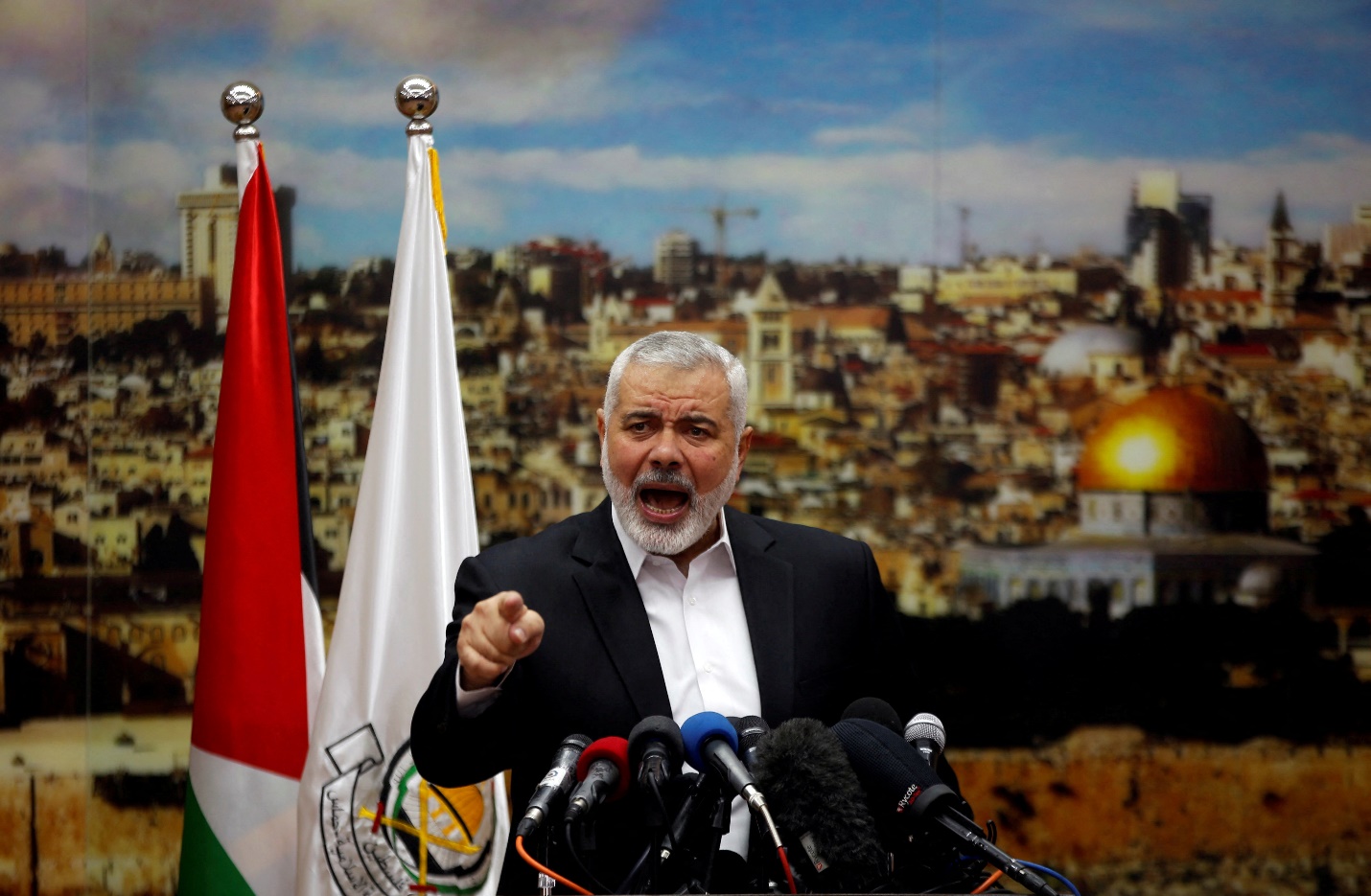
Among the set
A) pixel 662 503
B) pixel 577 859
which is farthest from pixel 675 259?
pixel 577 859

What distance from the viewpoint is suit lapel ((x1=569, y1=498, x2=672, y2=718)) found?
238 centimetres

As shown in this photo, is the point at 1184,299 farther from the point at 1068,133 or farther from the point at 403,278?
the point at 403,278

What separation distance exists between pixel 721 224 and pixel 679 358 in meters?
1.99

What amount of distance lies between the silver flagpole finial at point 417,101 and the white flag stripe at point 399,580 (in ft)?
0.14

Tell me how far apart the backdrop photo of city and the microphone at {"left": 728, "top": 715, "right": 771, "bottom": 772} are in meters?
2.43

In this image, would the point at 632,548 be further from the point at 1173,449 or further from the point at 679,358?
the point at 1173,449

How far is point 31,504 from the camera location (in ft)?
13.7

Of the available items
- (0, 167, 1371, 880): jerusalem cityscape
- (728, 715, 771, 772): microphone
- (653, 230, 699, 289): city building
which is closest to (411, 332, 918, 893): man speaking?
(728, 715, 771, 772): microphone

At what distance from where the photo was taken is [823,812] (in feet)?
5.47

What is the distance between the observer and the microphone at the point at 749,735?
5.82 ft

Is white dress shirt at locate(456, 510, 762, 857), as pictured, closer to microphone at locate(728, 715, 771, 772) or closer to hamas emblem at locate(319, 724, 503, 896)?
microphone at locate(728, 715, 771, 772)

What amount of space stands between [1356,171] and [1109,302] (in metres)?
0.99

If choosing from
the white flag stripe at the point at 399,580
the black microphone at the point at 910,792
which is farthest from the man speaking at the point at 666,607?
the white flag stripe at the point at 399,580

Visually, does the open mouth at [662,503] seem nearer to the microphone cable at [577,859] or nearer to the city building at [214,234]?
the microphone cable at [577,859]
